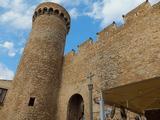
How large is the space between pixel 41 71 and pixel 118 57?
5457 millimetres

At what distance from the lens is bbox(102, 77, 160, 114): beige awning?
397cm

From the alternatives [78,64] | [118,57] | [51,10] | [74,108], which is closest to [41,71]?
[78,64]

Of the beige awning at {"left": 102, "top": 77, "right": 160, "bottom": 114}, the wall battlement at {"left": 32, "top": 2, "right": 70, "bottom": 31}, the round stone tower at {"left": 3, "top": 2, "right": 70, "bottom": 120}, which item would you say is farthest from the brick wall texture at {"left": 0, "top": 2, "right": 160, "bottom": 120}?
the beige awning at {"left": 102, "top": 77, "right": 160, "bottom": 114}

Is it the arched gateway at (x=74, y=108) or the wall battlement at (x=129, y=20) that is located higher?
the wall battlement at (x=129, y=20)

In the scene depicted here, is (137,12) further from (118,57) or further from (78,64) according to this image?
(78,64)

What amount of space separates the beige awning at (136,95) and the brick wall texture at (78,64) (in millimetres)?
1013

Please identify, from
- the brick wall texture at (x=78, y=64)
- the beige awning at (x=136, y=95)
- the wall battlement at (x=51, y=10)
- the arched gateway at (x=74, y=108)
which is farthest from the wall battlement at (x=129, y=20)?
the wall battlement at (x=51, y=10)

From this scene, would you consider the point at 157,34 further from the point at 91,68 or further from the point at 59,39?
the point at 59,39

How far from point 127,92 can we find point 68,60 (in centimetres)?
681

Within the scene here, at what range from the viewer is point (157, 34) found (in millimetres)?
6094

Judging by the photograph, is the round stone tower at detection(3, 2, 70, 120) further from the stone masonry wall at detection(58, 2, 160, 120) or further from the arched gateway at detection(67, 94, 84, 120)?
the arched gateway at detection(67, 94, 84, 120)

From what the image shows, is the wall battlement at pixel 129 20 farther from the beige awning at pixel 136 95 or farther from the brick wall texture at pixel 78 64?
the beige awning at pixel 136 95

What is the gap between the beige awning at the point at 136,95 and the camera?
3.97 m

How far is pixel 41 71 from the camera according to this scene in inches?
367
